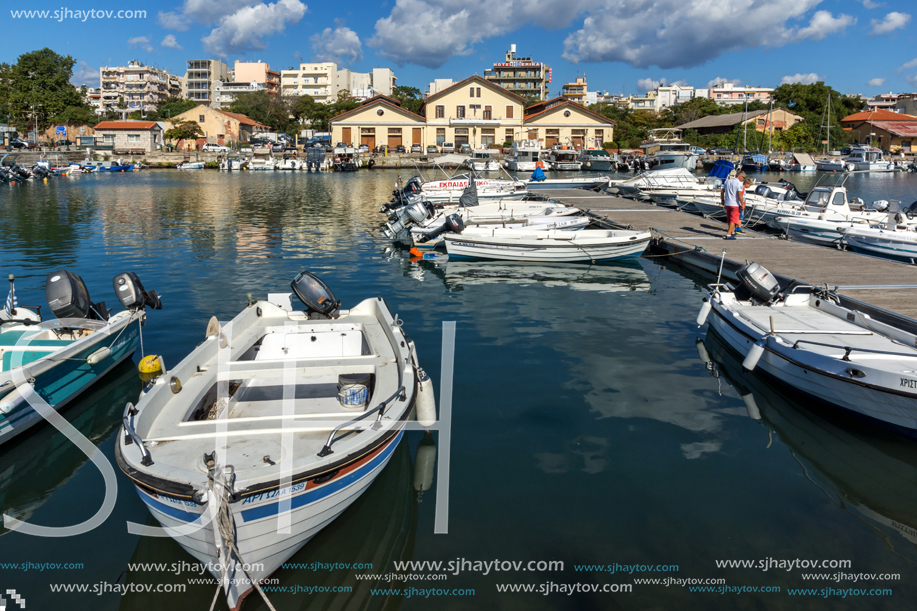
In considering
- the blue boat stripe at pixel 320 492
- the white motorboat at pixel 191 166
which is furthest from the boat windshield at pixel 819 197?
the white motorboat at pixel 191 166

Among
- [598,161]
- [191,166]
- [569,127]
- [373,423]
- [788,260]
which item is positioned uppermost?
[569,127]

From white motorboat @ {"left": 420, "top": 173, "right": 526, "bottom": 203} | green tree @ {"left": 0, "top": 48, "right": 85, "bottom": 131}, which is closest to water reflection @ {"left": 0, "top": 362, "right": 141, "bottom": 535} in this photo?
white motorboat @ {"left": 420, "top": 173, "right": 526, "bottom": 203}

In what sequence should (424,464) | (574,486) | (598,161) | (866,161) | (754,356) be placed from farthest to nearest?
(866,161)
(598,161)
(754,356)
(424,464)
(574,486)

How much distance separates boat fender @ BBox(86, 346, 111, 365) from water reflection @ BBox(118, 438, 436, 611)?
3.60m

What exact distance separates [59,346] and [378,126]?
243 ft

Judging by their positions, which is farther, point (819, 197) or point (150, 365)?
point (819, 197)

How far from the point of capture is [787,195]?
25.6 m

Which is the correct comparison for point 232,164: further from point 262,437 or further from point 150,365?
point 262,437

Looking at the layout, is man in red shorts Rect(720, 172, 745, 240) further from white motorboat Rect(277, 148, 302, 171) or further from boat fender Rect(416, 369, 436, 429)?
white motorboat Rect(277, 148, 302, 171)

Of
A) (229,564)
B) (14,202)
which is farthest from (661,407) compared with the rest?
(14,202)

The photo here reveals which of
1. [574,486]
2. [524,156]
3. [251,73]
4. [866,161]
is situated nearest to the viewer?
[574,486]

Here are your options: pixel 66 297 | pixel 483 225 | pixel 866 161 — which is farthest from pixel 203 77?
pixel 66 297

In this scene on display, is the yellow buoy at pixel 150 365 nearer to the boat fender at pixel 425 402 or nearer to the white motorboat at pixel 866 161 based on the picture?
the boat fender at pixel 425 402

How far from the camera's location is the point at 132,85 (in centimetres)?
13275
